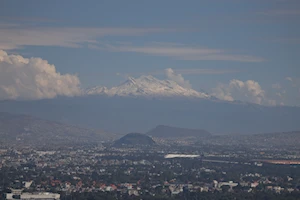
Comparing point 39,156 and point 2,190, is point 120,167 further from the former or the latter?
point 2,190

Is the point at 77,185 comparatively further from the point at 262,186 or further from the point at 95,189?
the point at 262,186

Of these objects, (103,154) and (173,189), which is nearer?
(173,189)

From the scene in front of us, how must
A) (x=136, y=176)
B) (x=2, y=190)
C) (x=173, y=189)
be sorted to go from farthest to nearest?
(x=136, y=176), (x=173, y=189), (x=2, y=190)

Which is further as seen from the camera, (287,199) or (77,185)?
(77,185)

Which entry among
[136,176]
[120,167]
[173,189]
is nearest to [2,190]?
[173,189]

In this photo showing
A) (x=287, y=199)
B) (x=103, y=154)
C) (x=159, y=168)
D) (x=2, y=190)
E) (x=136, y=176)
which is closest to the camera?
(x=287, y=199)

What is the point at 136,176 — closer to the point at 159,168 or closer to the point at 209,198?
the point at 159,168

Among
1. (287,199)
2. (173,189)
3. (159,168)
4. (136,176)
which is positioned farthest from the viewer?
(159,168)

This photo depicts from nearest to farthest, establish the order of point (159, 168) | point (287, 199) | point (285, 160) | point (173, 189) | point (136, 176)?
point (287, 199)
point (173, 189)
point (136, 176)
point (159, 168)
point (285, 160)

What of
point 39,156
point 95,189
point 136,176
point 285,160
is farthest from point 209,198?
point 39,156
